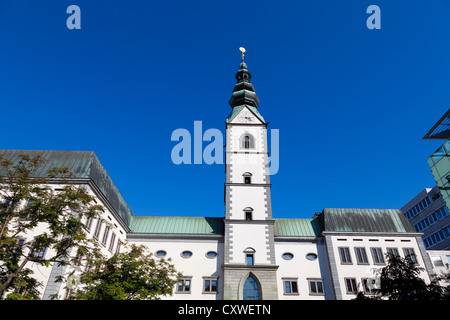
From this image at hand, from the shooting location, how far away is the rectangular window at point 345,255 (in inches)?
1420

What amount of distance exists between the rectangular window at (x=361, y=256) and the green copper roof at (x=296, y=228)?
5.06 m

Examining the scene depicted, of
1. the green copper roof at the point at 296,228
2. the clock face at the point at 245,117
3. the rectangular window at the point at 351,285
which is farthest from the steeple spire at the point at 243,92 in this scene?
the rectangular window at the point at 351,285

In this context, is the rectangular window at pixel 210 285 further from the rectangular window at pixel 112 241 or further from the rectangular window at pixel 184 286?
the rectangular window at pixel 112 241

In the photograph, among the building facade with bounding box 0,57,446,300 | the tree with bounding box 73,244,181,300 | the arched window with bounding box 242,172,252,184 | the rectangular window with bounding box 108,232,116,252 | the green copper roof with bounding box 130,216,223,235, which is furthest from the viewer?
the arched window with bounding box 242,172,252,184

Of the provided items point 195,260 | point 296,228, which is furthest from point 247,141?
point 195,260

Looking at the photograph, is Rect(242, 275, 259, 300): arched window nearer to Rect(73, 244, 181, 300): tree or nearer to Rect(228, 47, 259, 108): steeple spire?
Rect(73, 244, 181, 300): tree

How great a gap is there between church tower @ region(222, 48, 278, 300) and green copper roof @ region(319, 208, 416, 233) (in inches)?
330

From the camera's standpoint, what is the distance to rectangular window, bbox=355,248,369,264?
36281 mm

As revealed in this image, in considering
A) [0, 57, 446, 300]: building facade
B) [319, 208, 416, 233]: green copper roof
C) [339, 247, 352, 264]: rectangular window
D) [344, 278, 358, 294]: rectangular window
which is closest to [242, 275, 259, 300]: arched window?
[0, 57, 446, 300]: building facade

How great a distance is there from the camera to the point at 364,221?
3972 centimetres

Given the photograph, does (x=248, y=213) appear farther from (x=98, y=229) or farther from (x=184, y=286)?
(x=98, y=229)
